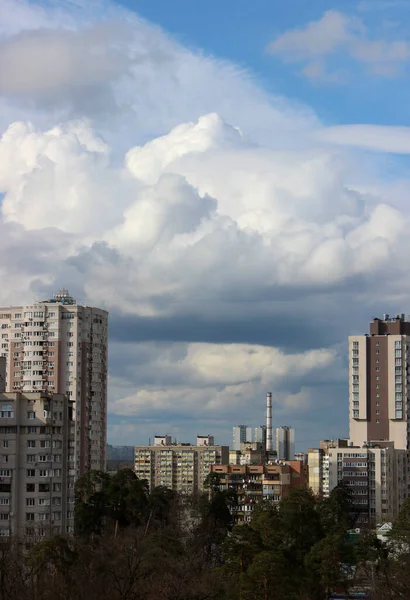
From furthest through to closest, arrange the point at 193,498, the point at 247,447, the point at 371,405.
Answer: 1. the point at 247,447
2. the point at 371,405
3. the point at 193,498

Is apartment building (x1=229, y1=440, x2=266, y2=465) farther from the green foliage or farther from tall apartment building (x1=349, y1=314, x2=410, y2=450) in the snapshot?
the green foliage

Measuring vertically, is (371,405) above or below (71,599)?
above

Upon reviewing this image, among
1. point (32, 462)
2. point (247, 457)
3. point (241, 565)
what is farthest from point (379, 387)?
point (241, 565)

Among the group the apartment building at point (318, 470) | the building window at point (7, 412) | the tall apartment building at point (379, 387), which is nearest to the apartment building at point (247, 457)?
the apartment building at point (318, 470)

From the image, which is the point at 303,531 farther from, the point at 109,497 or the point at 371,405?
the point at 371,405

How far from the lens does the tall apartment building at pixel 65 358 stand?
14138 cm

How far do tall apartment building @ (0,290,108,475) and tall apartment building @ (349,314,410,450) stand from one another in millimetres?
43090

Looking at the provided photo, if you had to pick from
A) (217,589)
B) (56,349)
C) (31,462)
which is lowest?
(217,589)

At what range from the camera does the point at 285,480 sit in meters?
159

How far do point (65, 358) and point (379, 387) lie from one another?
5213 cm

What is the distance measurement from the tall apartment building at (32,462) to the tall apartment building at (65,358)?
44596 millimetres

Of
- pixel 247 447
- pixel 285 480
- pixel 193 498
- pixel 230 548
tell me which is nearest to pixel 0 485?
pixel 230 548

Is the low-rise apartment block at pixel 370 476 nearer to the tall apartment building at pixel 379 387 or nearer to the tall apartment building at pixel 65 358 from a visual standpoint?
the tall apartment building at pixel 379 387

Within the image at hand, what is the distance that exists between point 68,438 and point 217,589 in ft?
108
